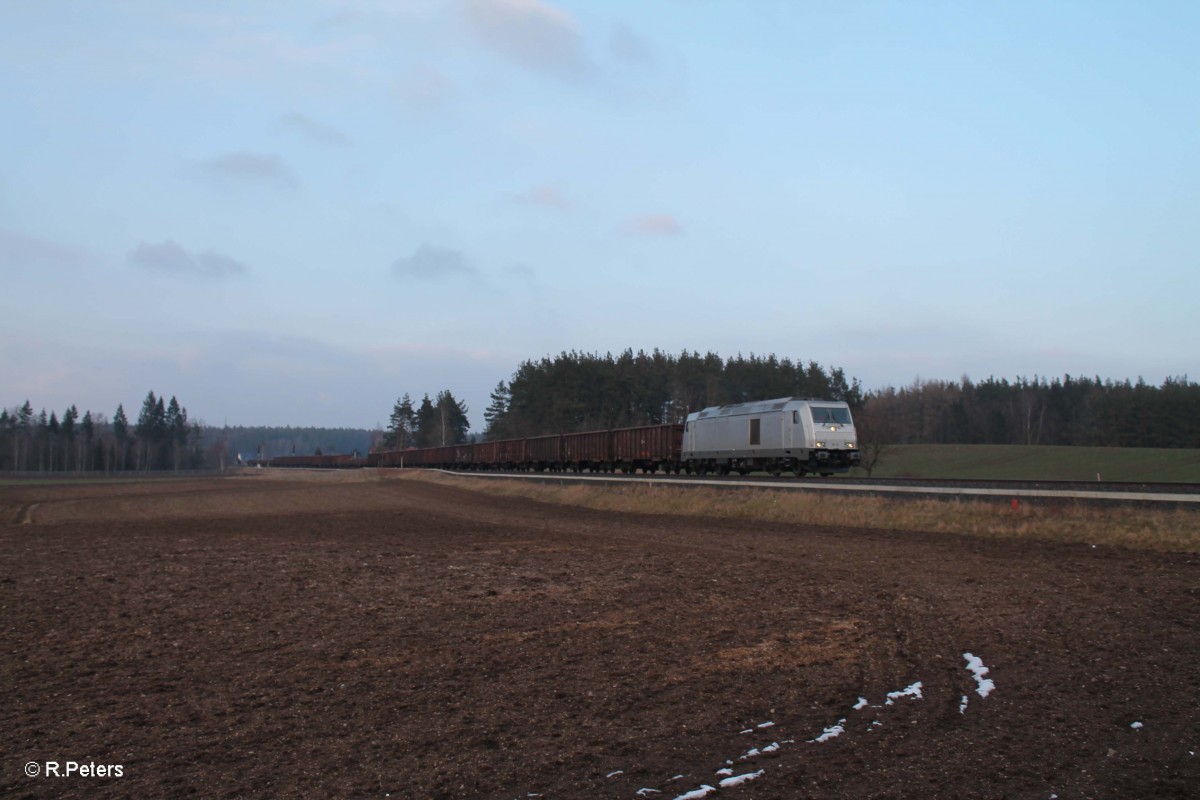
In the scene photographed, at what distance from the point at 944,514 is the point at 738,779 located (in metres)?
15.7

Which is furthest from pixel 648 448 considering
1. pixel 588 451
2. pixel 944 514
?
pixel 944 514

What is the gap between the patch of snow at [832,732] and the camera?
227 inches

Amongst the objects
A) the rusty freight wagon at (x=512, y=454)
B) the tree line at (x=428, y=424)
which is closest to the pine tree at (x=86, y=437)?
the tree line at (x=428, y=424)

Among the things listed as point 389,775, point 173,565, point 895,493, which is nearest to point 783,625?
point 389,775

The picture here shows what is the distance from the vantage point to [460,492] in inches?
1870

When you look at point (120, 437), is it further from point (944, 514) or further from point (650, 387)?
point (944, 514)

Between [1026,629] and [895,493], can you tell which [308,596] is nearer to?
[1026,629]

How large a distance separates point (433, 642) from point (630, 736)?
339cm

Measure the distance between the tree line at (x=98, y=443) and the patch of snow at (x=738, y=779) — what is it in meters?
163

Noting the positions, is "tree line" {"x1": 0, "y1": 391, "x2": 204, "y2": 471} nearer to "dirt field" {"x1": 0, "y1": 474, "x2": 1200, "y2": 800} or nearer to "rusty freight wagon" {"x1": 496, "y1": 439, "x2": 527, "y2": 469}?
"rusty freight wagon" {"x1": 496, "y1": 439, "x2": 527, "y2": 469}

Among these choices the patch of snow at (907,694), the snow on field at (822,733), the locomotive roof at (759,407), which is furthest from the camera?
the locomotive roof at (759,407)

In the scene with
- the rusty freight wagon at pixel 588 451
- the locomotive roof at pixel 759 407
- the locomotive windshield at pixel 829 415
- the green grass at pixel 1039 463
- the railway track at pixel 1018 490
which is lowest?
the green grass at pixel 1039 463

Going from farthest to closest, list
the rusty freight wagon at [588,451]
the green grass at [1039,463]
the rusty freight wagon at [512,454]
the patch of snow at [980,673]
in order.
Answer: the rusty freight wagon at [512,454]
the green grass at [1039,463]
the rusty freight wagon at [588,451]
the patch of snow at [980,673]

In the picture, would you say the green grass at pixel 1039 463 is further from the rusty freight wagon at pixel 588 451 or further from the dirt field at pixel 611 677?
the dirt field at pixel 611 677
